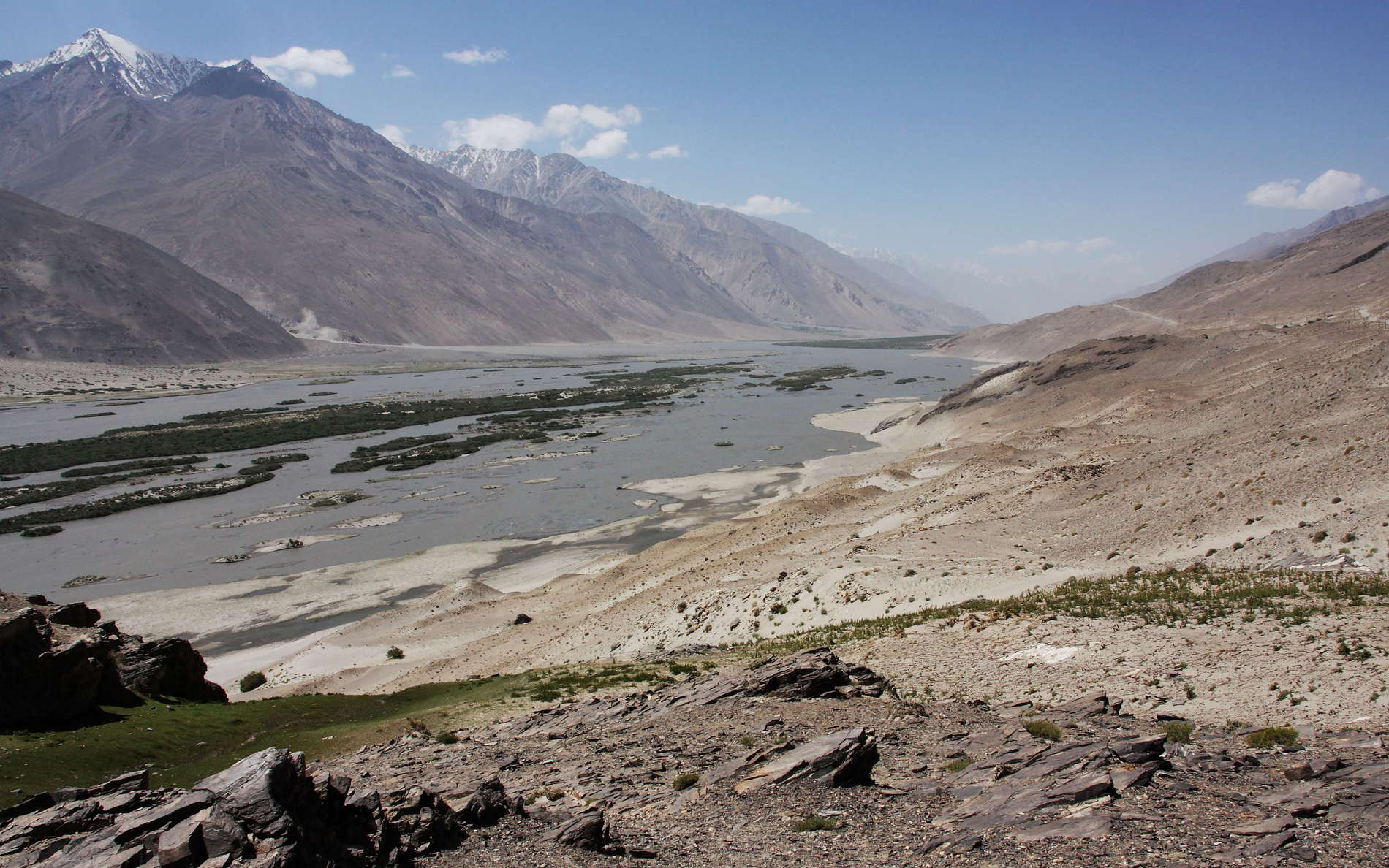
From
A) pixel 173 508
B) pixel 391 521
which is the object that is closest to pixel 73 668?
pixel 391 521

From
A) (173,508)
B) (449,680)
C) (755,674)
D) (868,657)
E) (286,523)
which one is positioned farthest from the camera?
(173,508)

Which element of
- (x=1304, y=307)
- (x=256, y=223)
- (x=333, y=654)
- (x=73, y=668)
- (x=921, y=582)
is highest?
(x=256, y=223)

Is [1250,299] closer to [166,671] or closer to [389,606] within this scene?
[389,606]

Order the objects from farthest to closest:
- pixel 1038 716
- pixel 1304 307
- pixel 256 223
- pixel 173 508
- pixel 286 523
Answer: pixel 256 223 < pixel 1304 307 < pixel 173 508 < pixel 286 523 < pixel 1038 716

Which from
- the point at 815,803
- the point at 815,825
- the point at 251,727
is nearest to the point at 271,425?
the point at 251,727

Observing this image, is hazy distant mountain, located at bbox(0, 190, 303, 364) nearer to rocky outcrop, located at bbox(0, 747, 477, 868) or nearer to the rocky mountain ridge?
rocky outcrop, located at bbox(0, 747, 477, 868)

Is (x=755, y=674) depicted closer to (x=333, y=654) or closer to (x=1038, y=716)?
(x=1038, y=716)
